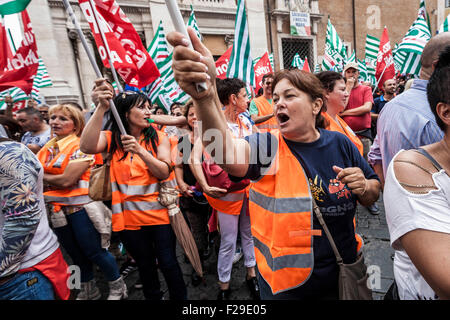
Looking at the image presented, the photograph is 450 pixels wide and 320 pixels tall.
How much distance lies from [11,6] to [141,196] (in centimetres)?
169

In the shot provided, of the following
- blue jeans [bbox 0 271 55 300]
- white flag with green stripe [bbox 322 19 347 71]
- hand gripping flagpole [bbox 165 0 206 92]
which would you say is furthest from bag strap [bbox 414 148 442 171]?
white flag with green stripe [bbox 322 19 347 71]

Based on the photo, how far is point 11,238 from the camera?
4.12ft

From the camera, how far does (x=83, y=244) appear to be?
2.48 meters

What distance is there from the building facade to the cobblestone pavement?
8.20 meters

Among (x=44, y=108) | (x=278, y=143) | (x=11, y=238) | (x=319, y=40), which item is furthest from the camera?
(x=319, y=40)

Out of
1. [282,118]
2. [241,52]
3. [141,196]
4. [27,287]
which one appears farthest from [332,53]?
[27,287]

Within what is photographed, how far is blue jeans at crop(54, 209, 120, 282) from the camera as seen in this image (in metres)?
2.45

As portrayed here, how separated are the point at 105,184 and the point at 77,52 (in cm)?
991

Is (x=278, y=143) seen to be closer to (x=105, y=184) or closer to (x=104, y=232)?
(x=105, y=184)

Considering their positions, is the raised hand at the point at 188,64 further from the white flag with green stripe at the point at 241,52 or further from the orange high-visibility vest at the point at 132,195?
the white flag with green stripe at the point at 241,52

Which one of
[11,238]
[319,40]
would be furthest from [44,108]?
[319,40]

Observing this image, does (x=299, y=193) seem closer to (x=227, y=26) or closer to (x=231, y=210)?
Answer: (x=231, y=210)

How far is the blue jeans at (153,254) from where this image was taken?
2.15m

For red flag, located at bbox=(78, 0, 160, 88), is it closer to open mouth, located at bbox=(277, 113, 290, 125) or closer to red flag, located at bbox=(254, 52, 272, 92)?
open mouth, located at bbox=(277, 113, 290, 125)
